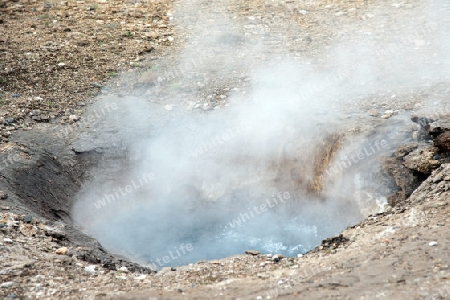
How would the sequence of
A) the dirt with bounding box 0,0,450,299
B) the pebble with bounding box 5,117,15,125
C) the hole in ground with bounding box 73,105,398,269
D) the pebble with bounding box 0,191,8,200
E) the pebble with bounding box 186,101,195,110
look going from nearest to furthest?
1. the dirt with bounding box 0,0,450,299
2. the pebble with bounding box 0,191,8,200
3. the hole in ground with bounding box 73,105,398,269
4. the pebble with bounding box 5,117,15,125
5. the pebble with bounding box 186,101,195,110

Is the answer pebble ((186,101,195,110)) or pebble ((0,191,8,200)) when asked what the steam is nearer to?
pebble ((186,101,195,110))

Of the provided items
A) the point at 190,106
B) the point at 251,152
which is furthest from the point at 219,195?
the point at 190,106

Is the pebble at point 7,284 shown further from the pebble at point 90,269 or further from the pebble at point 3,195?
the pebble at point 3,195

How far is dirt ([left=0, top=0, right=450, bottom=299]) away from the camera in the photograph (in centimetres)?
433

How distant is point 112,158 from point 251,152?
1.82m

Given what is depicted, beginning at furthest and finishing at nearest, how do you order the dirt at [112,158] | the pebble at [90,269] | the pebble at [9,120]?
the pebble at [9,120], the pebble at [90,269], the dirt at [112,158]

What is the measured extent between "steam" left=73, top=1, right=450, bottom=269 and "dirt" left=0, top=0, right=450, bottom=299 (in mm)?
98

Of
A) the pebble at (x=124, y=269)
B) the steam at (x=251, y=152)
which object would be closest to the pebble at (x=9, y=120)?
the steam at (x=251, y=152)

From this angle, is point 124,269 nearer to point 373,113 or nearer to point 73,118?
point 73,118

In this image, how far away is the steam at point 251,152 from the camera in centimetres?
647

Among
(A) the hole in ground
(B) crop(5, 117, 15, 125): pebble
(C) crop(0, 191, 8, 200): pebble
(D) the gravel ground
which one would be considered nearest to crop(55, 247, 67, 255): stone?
(C) crop(0, 191, 8, 200): pebble

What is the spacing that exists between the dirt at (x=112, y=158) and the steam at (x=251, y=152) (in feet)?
0.32

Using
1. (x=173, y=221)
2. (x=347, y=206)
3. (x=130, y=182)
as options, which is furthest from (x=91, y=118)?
(x=347, y=206)

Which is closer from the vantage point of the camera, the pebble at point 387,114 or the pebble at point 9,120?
the pebble at point 387,114
